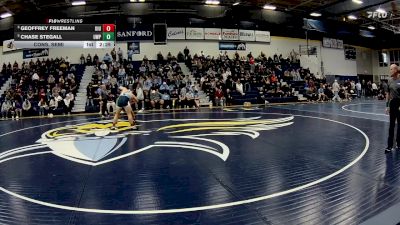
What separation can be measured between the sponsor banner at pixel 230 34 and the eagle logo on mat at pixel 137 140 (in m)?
14.7

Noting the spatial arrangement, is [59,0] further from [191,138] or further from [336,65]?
[336,65]

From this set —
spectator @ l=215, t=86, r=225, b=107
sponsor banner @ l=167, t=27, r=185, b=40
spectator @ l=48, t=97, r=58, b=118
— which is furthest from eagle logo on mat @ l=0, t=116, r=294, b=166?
sponsor banner @ l=167, t=27, r=185, b=40

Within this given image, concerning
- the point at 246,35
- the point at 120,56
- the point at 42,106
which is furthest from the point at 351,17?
the point at 42,106

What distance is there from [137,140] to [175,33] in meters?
16.2

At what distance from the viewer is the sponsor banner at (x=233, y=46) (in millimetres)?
23609

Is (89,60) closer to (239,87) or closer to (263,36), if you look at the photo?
(239,87)

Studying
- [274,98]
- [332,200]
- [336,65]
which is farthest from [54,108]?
[336,65]

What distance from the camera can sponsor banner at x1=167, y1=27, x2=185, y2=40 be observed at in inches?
876

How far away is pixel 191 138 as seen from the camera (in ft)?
24.3

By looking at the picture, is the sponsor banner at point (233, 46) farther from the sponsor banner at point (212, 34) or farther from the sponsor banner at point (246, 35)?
the sponsor banner at point (212, 34)

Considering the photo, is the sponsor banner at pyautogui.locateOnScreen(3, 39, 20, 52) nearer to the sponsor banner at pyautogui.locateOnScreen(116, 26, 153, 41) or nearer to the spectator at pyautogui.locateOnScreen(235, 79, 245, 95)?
the sponsor banner at pyautogui.locateOnScreen(116, 26, 153, 41)

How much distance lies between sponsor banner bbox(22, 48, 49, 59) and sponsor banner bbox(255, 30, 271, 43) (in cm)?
1536

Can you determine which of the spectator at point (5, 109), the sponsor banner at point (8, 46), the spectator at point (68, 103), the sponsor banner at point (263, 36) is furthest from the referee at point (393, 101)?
the sponsor banner at point (8, 46)

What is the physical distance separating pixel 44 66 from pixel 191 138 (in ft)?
54.7
